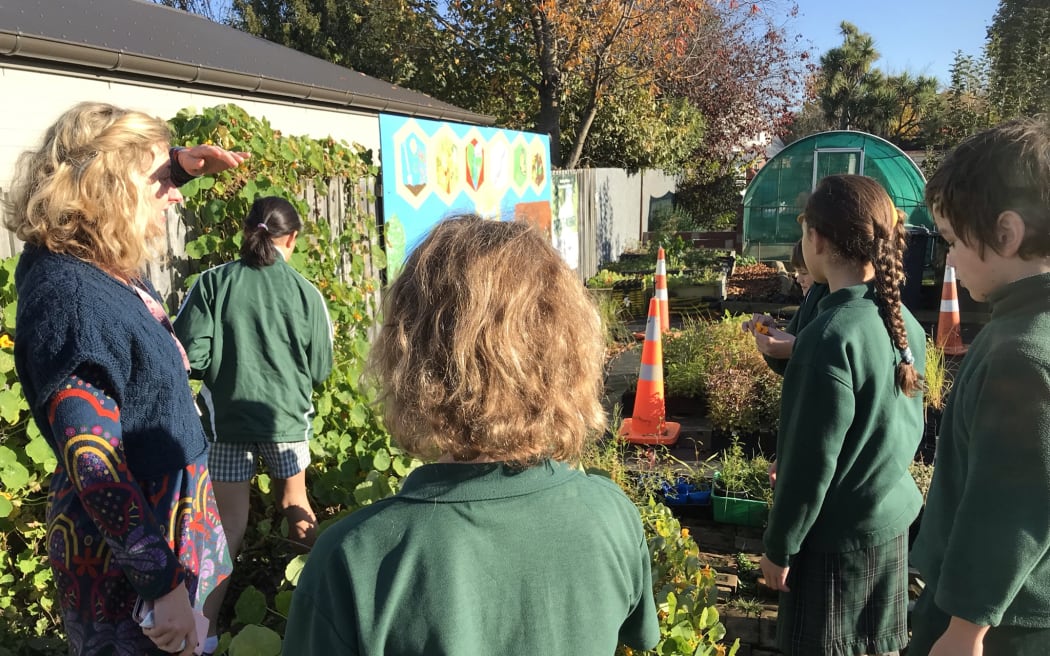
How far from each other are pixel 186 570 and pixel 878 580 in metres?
1.86

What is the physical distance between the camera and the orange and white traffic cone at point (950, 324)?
7066mm

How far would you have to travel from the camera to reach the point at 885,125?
32.9 metres

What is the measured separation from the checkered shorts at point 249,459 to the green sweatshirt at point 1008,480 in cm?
228

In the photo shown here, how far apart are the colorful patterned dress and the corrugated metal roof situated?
3320 mm

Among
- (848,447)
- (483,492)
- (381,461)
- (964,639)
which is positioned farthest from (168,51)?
(964,639)

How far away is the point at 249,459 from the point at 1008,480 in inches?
98.0

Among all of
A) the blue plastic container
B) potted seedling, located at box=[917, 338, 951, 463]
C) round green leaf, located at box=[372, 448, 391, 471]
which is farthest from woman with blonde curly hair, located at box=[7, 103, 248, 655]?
potted seedling, located at box=[917, 338, 951, 463]

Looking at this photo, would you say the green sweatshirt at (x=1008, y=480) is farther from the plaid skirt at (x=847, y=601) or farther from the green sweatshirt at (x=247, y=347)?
the green sweatshirt at (x=247, y=347)

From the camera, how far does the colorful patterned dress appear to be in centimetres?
147

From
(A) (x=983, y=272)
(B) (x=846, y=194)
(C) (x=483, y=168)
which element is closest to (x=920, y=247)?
(C) (x=483, y=168)

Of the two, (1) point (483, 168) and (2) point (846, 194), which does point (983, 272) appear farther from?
(1) point (483, 168)

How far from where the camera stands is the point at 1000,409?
1.36 meters

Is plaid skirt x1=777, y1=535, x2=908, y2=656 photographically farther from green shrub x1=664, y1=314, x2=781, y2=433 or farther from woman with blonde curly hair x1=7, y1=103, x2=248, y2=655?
green shrub x1=664, y1=314, x2=781, y2=433

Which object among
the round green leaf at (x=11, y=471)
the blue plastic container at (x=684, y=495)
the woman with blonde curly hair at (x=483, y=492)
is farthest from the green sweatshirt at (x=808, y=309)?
the round green leaf at (x=11, y=471)
